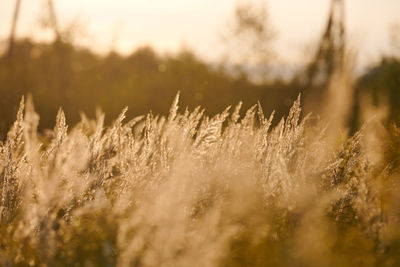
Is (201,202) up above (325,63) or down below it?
below

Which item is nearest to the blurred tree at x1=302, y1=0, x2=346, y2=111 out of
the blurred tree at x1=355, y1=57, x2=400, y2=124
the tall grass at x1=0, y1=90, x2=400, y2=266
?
the blurred tree at x1=355, y1=57, x2=400, y2=124

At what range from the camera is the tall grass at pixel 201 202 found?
2.04 meters

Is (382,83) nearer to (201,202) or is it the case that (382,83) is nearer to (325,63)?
(325,63)

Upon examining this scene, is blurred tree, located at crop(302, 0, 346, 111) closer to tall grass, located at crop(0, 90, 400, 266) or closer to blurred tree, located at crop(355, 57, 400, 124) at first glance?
blurred tree, located at crop(355, 57, 400, 124)

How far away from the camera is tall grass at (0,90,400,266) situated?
204cm

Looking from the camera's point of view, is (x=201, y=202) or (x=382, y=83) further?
(x=382, y=83)

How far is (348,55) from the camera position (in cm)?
538

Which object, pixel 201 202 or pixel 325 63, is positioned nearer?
pixel 201 202

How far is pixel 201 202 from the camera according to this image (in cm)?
274

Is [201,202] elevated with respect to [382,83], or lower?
lower

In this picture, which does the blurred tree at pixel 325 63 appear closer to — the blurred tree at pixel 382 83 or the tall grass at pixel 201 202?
the blurred tree at pixel 382 83

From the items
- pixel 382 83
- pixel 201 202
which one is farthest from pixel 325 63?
pixel 201 202

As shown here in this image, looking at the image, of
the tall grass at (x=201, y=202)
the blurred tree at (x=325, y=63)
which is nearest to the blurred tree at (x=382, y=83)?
the blurred tree at (x=325, y=63)

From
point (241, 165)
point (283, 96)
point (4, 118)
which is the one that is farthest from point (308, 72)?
point (241, 165)
